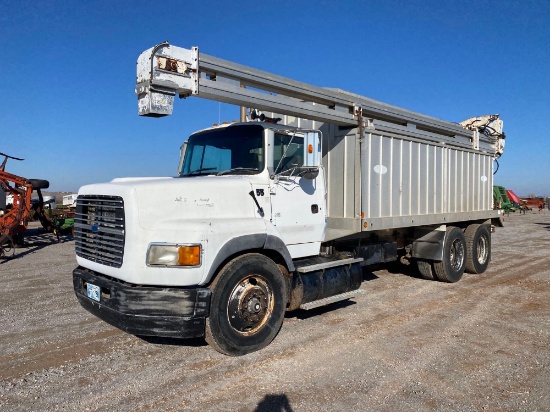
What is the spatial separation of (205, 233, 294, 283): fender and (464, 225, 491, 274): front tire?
18.9ft

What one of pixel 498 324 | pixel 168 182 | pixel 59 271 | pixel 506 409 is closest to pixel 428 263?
pixel 498 324

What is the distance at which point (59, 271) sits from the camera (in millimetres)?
9672

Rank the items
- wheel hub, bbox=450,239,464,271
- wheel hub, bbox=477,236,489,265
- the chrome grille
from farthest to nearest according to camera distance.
A: wheel hub, bbox=477,236,489,265
wheel hub, bbox=450,239,464,271
the chrome grille

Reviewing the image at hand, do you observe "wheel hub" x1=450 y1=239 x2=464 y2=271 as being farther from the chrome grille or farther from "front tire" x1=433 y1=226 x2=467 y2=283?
the chrome grille

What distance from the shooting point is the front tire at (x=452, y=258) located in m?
8.16

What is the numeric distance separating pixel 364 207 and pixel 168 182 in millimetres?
3132

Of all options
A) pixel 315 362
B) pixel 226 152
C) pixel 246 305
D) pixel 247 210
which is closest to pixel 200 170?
pixel 226 152

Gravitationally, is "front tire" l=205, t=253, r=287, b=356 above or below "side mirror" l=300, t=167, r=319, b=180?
below

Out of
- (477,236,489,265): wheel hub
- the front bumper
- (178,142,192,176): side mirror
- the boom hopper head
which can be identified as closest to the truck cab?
the front bumper

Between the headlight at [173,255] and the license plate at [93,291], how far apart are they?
0.77 meters

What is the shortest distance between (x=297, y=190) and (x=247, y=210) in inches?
34.2

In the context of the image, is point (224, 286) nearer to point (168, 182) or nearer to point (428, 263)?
point (168, 182)

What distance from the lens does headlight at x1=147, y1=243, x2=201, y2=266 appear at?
13.0 ft

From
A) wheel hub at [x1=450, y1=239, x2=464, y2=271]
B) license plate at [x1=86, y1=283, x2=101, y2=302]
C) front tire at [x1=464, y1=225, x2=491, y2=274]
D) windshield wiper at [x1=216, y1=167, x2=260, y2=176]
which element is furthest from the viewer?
front tire at [x1=464, y1=225, x2=491, y2=274]
